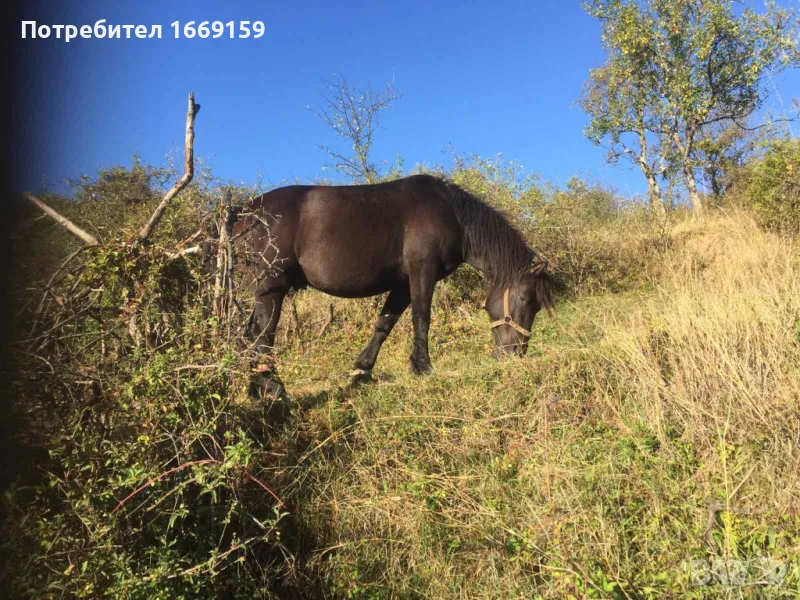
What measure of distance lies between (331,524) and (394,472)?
1.72ft

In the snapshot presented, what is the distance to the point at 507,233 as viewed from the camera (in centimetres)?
557

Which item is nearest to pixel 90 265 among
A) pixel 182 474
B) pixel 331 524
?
pixel 182 474

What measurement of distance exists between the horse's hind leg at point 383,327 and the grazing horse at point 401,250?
242 mm

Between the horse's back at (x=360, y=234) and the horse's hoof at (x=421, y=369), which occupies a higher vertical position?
the horse's back at (x=360, y=234)

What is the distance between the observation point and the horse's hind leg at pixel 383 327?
5.77 metres

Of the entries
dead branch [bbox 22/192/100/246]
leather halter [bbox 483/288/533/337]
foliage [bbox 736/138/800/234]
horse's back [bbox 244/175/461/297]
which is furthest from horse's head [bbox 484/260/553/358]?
foliage [bbox 736/138/800/234]

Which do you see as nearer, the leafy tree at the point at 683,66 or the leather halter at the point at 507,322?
the leather halter at the point at 507,322

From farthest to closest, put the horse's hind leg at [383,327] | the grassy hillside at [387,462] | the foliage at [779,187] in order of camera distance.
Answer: the foliage at [779,187]
the horse's hind leg at [383,327]
the grassy hillside at [387,462]

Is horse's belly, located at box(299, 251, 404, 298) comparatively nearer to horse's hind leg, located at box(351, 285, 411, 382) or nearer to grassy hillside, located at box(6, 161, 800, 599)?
horse's hind leg, located at box(351, 285, 411, 382)

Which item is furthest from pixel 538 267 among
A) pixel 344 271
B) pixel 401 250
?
pixel 344 271

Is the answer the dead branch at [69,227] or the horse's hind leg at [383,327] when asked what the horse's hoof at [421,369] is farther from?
the dead branch at [69,227]

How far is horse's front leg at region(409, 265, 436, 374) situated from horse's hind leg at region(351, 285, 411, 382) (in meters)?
0.46

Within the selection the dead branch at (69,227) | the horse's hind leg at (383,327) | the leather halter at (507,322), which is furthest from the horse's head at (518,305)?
the dead branch at (69,227)

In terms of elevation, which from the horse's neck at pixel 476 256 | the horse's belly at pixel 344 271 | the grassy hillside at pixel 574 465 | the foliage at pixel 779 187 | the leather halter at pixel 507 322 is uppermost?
the foliage at pixel 779 187
